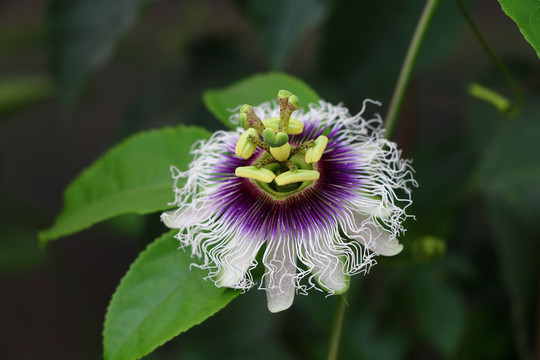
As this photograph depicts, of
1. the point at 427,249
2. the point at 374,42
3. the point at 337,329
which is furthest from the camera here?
the point at 374,42

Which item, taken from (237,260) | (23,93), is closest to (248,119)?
(237,260)

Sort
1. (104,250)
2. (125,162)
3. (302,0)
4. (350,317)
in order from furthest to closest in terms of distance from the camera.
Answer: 1. (104,250)
2. (350,317)
3. (302,0)
4. (125,162)

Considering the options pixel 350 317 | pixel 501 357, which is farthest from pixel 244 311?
pixel 501 357

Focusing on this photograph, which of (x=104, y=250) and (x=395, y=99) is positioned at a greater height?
(x=395, y=99)

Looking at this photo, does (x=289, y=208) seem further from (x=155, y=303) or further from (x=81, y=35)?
(x=81, y=35)

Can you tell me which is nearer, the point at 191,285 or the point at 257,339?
the point at 191,285

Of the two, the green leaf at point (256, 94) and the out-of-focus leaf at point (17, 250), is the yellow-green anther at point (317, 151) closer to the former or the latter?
the green leaf at point (256, 94)

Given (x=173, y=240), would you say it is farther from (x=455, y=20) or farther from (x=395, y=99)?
(x=455, y=20)

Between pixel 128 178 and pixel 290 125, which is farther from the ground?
pixel 290 125
